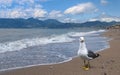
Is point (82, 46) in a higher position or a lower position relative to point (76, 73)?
higher

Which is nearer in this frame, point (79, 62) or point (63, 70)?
point (63, 70)

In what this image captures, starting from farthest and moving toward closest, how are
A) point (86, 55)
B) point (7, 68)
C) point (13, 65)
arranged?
point (13, 65), point (7, 68), point (86, 55)

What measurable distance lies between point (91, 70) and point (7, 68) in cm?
402

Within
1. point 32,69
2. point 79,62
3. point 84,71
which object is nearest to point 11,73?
point 32,69

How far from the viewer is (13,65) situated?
13594mm

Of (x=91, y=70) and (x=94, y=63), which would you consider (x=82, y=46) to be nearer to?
(x=91, y=70)

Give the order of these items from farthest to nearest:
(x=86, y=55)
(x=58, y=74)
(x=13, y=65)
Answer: (x=13, y=65) < (x=86, y=55) < (x=58, y=74)

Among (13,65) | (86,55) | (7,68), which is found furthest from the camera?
(13,65)

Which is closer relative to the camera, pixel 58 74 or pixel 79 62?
pixel 58 74

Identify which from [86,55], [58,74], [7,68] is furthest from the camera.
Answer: [7,68]

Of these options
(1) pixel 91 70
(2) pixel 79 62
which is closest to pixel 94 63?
(2) pixel 79 62

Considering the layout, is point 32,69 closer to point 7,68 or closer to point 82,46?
point 7,68

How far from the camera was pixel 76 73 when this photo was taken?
10844 mm

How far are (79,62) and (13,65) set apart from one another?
3367 millimetres
